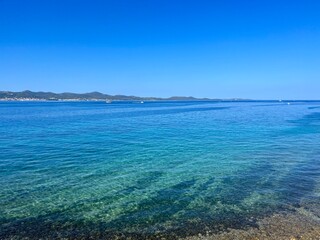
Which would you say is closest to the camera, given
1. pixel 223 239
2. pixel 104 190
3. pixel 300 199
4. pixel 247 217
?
pixel 223 239

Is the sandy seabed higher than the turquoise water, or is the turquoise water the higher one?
the sandy seabed

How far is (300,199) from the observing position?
15656 mm

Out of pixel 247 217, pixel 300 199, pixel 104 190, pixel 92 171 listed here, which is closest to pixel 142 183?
pixel 104 190

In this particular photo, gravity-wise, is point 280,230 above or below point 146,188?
above

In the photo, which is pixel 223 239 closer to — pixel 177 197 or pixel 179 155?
pixel 177 197

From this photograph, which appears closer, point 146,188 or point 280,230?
point 280,230

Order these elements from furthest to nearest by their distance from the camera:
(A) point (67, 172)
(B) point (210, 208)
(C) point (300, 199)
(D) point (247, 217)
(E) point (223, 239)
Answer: (A) point (67, 172) → (C) point (300, 199) → (B) point (210, 208) → (D) point (247, 217) → (E) point (223, 239)

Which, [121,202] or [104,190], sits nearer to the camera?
[121,202]

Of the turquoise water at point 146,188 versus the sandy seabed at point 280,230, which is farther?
the turquoise water at point 146,188

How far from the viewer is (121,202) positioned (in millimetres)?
15242

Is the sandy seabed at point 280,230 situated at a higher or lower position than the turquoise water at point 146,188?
higher

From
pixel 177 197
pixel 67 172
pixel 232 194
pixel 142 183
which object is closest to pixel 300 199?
pixel 232 194

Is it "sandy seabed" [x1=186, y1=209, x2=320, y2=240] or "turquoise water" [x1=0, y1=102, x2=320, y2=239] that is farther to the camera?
"turquoise water" [x1=0, y1=102, x2=320, y2=239]

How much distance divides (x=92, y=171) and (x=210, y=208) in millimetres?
10150
